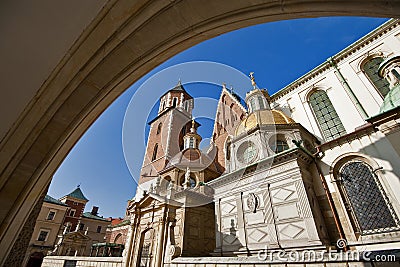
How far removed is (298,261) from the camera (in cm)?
518

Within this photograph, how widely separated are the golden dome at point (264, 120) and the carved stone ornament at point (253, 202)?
16.8 feet

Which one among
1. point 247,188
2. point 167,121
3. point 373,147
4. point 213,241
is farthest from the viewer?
point 167,121

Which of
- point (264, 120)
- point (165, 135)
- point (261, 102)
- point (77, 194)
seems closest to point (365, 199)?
point (264, 120)

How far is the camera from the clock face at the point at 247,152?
12.4 metres

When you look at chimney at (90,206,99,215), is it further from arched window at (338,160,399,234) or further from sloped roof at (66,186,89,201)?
arched window at (338,160,399,234)

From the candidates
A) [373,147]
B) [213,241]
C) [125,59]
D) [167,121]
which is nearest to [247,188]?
[213,241]

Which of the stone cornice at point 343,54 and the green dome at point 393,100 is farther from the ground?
the stone cornice at point 343,54

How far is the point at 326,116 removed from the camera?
13.1m

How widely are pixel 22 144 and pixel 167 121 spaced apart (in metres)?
27.6

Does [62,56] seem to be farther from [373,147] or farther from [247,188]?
[373,147]

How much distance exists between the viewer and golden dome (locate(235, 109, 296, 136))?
13.0m

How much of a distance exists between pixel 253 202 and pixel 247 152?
3.99 m

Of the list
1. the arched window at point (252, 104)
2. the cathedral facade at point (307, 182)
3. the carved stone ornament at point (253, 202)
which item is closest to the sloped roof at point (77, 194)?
the cathedral facade at point (307, 182)

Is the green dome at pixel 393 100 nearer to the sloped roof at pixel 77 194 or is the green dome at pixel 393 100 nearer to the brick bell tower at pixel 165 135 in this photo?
the brick bell tower at pixel 165 135
